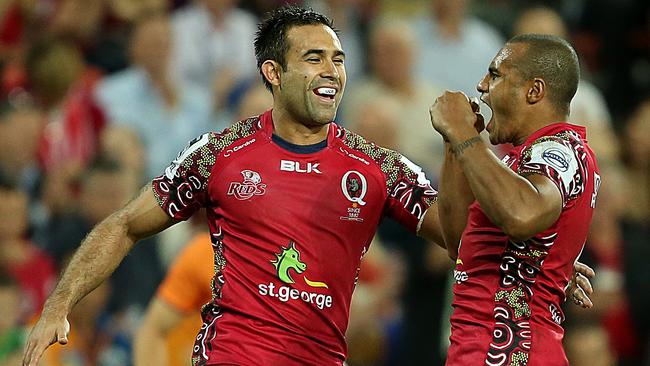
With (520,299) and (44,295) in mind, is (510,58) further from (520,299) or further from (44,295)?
(44,295)

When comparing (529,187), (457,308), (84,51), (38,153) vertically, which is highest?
(529,187)

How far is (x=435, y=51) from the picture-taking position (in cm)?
1088

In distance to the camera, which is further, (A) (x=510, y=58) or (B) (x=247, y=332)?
(B) (x=247, y=332)

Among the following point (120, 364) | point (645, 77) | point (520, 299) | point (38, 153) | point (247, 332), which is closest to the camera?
point (520, 299)

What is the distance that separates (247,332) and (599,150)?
5587mm

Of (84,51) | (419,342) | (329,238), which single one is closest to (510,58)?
(329,238)

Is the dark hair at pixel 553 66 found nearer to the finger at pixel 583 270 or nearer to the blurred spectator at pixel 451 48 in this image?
the finger at pixel 583 270

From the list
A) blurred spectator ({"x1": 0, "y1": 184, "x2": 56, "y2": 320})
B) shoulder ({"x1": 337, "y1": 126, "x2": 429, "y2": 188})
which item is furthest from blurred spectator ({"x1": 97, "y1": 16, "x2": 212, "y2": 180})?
shoulder ({"x1": 337, "y1": 126, "x2": 429, "y2": 188})

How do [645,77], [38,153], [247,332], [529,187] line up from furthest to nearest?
[645,77] → [38,153] → [247,332] → [529,187]

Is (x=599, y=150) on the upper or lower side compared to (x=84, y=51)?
upper

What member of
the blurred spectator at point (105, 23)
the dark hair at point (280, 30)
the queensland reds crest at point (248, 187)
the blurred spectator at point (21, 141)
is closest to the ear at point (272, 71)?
the dark hair at point (280, 30)

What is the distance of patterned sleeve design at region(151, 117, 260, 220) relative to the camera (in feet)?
19.6

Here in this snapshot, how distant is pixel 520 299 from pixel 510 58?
988mm

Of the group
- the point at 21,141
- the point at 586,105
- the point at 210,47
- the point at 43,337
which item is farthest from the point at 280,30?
the point at 586,105
